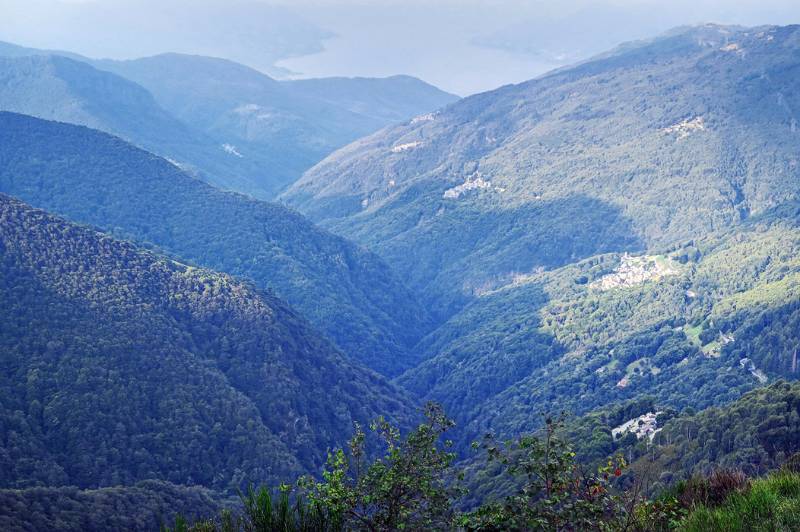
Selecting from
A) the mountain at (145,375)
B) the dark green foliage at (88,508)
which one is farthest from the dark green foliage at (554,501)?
the mountain at (145,375)

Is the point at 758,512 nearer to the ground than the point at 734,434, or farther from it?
farther from it

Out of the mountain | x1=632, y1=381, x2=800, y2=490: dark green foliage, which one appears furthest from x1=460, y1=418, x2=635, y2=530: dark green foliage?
the mountain

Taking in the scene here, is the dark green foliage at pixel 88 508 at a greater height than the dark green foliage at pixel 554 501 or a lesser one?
lesser

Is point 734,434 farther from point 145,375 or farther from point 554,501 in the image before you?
point 145,375

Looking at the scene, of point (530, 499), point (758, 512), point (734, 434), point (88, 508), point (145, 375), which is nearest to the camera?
point (758, 512)

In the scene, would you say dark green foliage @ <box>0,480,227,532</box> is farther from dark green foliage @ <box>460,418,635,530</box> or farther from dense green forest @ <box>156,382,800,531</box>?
dark green foliage @ <box>460,418,635,530</box>

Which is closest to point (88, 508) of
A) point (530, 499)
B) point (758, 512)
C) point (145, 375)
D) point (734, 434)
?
point (145, 375)

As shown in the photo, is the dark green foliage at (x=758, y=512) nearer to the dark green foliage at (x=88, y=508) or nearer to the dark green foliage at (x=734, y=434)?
the dark green foliage at (x=88, y=508)

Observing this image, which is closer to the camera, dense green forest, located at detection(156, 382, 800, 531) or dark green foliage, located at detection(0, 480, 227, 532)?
dense green forest, located at detection(156, 382, 800, 531)

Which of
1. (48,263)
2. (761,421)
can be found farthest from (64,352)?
(761,421)
